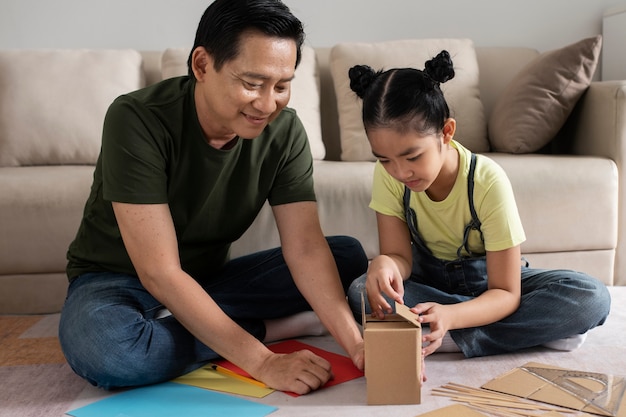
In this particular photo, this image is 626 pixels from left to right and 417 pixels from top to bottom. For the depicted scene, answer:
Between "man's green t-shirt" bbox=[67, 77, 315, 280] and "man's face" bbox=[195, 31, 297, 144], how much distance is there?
12 cm

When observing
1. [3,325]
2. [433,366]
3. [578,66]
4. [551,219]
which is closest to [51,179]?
[3,325]

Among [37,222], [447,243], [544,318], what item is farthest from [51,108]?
[544,318]

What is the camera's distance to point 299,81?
2912 mm

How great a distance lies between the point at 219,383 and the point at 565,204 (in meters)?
1.28

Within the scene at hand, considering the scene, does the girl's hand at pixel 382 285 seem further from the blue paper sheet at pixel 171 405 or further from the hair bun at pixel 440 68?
the hair bun at pixel 440 68

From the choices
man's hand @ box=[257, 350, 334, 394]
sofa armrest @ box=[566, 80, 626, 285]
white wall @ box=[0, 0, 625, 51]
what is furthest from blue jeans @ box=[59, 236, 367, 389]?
white wall @ box=[0, 0, 625, 51]

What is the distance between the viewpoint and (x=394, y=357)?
4.73 feet

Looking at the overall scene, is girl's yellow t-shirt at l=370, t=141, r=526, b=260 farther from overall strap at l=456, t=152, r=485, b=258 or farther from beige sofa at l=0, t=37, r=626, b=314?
beige sofa at l=0, t=37, r=626, b=314

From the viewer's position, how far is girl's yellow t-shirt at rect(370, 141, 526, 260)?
5.62 ft

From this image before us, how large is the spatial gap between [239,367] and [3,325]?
91 cm

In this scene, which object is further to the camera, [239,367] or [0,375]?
[0,375]

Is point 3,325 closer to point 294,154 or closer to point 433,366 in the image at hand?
point 294,154

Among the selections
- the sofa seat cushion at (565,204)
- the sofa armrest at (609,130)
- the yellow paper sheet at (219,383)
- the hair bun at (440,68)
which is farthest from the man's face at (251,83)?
the sofa armrest at (609,130)

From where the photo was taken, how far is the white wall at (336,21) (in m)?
3.24
